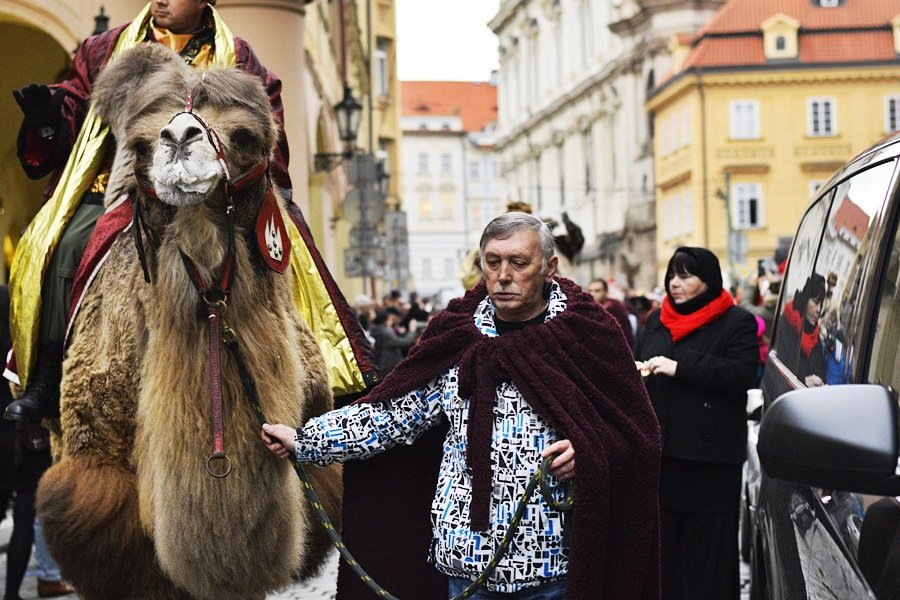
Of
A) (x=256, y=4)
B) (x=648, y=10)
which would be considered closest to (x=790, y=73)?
(x=648, y=10)

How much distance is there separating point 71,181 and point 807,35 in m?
64.9

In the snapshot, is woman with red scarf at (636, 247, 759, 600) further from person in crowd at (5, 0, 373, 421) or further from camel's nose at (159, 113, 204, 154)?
camel's nose at (159, 113, 204, 154)

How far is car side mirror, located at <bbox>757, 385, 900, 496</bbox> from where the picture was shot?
2848 millimetres

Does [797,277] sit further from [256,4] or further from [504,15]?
[504,15]

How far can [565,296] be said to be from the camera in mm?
4512

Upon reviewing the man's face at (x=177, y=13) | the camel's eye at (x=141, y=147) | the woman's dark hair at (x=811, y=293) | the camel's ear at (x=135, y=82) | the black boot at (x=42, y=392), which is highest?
the man's face at (x=177, y=13)

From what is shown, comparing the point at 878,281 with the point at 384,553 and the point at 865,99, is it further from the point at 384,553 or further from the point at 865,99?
the point at 865,99

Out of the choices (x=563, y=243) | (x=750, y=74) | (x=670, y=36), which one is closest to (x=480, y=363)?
(x=563, y=243)

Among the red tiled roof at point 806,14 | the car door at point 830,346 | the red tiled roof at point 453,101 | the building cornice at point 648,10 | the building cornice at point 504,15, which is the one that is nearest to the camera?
the car door at point 830,346

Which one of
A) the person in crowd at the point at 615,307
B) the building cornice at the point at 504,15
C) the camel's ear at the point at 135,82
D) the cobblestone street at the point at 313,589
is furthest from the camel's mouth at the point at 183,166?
the building cornice at the point at 504,15

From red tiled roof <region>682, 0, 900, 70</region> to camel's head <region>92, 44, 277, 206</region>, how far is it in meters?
62.0

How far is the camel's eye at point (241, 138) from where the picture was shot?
4.90m

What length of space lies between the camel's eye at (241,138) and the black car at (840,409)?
6.41ft

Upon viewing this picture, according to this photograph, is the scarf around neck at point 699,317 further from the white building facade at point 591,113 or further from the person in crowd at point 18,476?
the white building facade at point 591,113
